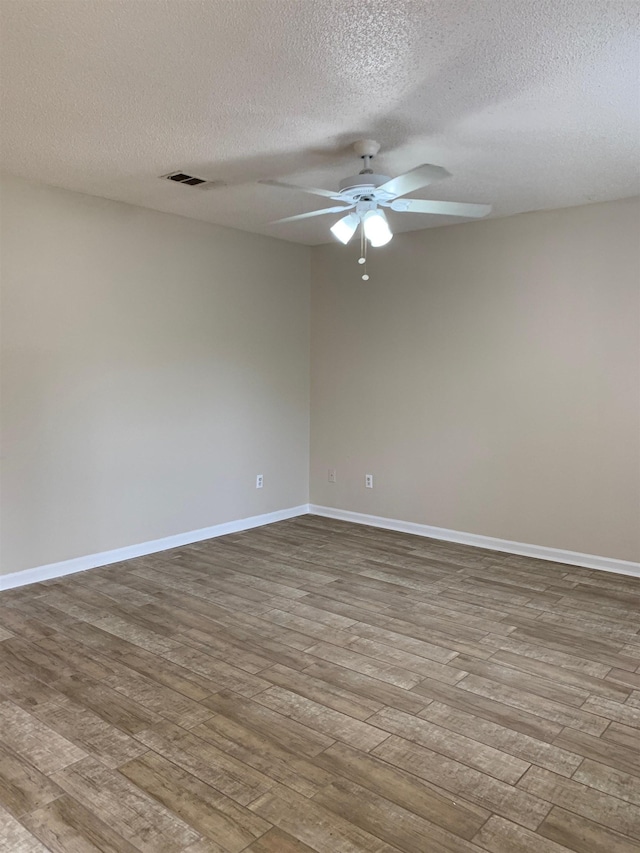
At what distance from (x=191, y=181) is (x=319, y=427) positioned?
106 inches

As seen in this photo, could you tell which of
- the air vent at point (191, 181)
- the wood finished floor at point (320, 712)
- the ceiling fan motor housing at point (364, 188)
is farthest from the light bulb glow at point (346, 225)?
the wood finished floor at point (320, 712)

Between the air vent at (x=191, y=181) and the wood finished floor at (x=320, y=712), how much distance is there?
98.3 inches

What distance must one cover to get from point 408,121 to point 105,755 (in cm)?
290

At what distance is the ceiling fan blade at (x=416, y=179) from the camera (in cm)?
271

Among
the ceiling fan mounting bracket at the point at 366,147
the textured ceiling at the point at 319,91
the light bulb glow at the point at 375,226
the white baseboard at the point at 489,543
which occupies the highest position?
the textured ceiling at the point at 319,91

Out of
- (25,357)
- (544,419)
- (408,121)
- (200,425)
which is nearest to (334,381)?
(200,425)

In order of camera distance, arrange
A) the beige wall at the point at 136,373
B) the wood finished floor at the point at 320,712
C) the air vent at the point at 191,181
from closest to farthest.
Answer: the wood finished floor at the point at 320,712 → the air vent at the point at 191,181 → the beige wall at the point at 136,373

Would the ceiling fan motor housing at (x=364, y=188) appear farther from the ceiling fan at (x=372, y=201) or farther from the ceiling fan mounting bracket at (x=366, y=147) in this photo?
the ceiling fan mounting bracket at (x=366, y=147)


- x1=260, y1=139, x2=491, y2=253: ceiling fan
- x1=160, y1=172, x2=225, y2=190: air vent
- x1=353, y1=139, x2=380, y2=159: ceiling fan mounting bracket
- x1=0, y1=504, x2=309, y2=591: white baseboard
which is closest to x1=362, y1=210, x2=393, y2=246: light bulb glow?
x1=260, y1=139, x2=491, y2=253: ceiling fan

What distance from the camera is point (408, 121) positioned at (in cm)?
295

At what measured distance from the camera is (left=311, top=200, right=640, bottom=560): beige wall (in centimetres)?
432

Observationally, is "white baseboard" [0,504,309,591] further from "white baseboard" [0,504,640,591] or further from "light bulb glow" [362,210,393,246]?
"light bulb glow" [362,210,393,246]

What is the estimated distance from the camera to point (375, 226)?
3.20 m

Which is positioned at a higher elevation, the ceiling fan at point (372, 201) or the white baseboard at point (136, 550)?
the ceiling fan at point (372, 201)
